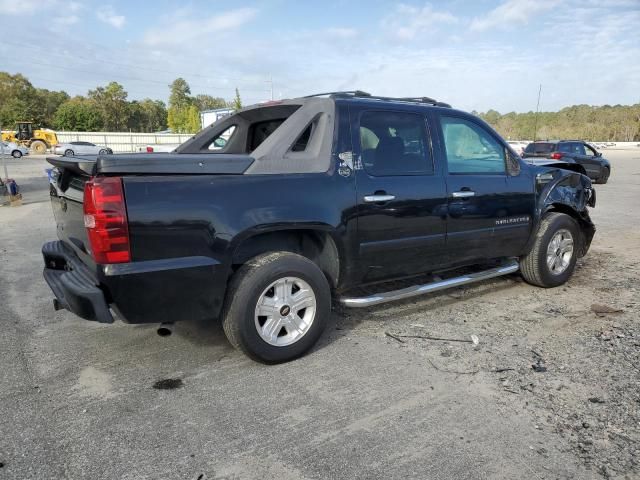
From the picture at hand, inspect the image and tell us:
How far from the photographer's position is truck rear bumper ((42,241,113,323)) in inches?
116

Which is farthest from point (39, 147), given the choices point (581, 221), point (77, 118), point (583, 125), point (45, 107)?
point (583, 125)

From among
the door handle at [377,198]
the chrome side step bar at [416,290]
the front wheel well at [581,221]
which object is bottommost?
the chrome side step bar at [416,290]

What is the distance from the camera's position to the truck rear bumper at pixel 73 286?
9.66 feet

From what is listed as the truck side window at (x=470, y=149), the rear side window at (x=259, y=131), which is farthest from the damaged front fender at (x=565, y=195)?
the rear side window at (x=259, y=131)

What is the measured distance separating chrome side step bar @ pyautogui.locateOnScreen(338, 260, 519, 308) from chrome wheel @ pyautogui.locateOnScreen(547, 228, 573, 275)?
1.39 ft

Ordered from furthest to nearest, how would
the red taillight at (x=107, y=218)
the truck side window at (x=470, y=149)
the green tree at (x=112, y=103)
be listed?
the green tree at (x=112, y=103) → the truck side window at (x=470, y=149) → the red taillight at (x=107, y=218)

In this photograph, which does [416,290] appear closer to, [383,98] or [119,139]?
[383,98]

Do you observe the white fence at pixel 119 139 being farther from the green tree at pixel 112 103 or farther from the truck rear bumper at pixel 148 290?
the truck rear bumper at pixel 148 290

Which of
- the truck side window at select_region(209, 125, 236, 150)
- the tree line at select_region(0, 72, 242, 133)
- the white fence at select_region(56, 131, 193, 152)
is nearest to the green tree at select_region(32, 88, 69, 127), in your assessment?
the tree line at select_region(0, 72, 242, 133)

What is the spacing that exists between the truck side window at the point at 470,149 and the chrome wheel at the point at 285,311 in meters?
1.77

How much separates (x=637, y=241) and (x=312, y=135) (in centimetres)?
668

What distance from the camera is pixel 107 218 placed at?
283 centimetres

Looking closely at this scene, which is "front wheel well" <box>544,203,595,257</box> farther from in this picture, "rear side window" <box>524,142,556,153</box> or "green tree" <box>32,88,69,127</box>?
"green tree" <box>32,88,69,127</box>

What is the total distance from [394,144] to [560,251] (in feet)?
8.43
